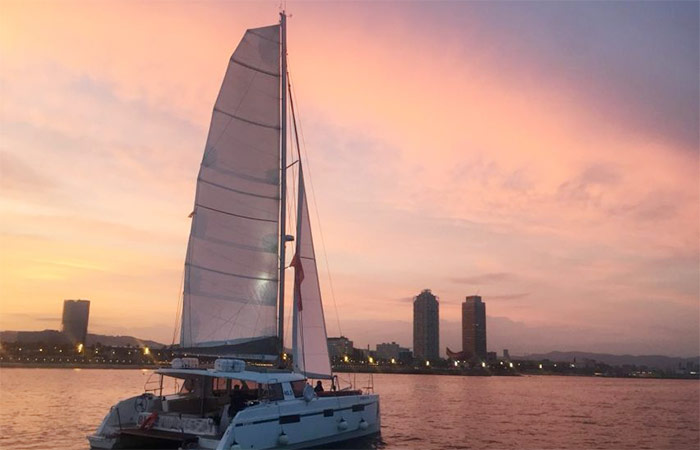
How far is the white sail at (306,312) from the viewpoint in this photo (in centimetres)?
2230

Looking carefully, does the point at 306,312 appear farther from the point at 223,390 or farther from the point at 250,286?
the point at 223,390

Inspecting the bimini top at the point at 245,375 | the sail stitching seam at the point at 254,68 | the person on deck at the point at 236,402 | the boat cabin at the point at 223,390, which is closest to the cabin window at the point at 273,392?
the boat cabin at the point at 223,390

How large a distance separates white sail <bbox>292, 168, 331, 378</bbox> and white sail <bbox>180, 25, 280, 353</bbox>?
1.05 meters

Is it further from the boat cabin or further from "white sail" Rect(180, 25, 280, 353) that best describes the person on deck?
"white sail" Rect(180, 25, 280, 353)

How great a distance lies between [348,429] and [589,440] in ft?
58.3

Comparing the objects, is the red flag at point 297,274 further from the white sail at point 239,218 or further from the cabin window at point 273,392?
the cabin window at point 273,392

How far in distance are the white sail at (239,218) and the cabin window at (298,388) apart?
8.89 feet

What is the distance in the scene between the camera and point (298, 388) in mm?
19156

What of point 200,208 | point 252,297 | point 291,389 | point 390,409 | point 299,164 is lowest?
point 390,409

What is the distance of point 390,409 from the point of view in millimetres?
45531

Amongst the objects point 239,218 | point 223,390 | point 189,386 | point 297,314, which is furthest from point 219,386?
point 239,218

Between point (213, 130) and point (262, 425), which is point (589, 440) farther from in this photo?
point (213, 130)

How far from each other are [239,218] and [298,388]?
6811 mm

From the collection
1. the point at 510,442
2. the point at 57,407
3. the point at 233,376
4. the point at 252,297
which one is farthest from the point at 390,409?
the point at 233,376
